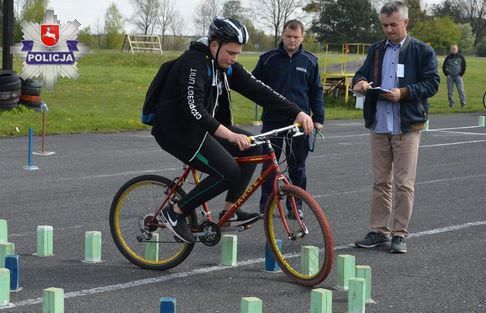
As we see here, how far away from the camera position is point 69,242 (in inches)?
328

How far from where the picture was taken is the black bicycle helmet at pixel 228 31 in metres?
6.93

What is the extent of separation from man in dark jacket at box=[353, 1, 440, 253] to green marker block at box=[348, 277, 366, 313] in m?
2.19

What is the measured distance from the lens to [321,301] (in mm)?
5652

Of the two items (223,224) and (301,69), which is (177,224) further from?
(301,69)

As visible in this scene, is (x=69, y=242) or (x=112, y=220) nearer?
(x=112, y=220)

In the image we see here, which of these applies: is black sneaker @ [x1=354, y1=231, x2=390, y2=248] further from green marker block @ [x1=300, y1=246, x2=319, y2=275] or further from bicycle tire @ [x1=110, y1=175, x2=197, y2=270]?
bicycle tire @ [x1=110, y1=175, x2=197, y2=270]

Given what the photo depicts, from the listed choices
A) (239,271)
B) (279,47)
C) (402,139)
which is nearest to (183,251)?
(239,271)

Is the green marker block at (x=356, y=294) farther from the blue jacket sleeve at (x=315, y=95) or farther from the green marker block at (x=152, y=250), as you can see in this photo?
the blue jacket sleeve at (x=315, y=95)

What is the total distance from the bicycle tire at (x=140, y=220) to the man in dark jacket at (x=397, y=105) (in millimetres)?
1852

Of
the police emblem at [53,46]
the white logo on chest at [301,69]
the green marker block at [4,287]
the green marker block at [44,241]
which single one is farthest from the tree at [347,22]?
the green marker block at [4,287]

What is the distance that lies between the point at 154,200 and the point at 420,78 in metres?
2.58

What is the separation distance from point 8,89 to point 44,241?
14391 millimetres

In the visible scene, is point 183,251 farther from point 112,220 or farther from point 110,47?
point 110,47

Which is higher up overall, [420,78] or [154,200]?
[420,78]
